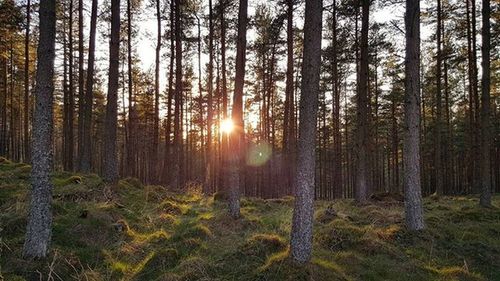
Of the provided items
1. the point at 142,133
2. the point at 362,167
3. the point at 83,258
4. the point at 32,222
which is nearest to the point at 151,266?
the point at 83,258

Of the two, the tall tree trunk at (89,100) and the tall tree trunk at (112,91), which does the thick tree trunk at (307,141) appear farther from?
the tall tree trunk at (89,100)

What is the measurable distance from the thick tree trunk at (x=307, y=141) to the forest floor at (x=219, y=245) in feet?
1.23

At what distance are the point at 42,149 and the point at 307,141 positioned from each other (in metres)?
4.56

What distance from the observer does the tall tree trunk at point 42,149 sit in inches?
243

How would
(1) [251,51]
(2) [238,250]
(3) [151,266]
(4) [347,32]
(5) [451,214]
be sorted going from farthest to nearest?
(1) [251,51] < (4) [347,32] < (5) [451,214] < (2) [238,250] < (3) [151,266]

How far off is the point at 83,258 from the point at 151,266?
4.30 ft

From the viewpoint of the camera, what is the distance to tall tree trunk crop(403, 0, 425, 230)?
9.20 meters

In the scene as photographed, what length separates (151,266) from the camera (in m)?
6.62

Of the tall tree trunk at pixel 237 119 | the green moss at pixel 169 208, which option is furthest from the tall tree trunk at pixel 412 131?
the green moss at pixel 169 208

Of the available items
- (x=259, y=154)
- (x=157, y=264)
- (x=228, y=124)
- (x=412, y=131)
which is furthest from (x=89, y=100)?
(x=259, y=154)

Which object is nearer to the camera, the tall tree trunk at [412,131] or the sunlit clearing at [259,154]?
the tall tree trunk at [412,131]

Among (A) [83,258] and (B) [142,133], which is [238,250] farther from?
(B) [142,133]

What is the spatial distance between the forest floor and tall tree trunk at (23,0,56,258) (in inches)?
15.3

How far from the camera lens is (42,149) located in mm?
6254
